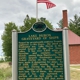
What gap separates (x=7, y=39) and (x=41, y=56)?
42.6 m

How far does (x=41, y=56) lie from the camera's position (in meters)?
6.13

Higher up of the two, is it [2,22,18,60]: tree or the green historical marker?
[2,22,18,60]: tree

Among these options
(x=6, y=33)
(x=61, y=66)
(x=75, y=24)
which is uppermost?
(x=75, y=24)

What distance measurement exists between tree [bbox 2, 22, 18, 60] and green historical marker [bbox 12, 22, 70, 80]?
137ft

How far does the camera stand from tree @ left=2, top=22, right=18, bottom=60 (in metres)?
47.9

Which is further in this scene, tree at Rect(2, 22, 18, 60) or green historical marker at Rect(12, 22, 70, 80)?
tree at Rect(2, 22, 18, 60)

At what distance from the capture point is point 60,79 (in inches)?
240

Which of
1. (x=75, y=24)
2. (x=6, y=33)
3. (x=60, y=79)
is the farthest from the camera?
(x=75, y=24)

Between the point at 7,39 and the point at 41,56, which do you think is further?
the point at 7,39

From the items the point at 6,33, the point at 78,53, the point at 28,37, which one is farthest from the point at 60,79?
the point at 6,33

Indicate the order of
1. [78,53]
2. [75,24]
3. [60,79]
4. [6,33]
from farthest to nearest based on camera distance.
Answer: [75,24] < [6,33] < [78,53] < [60,79]

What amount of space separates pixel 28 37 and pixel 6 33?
146ft

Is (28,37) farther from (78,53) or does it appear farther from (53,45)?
(78,53)

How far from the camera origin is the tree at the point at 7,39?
4788 cm
